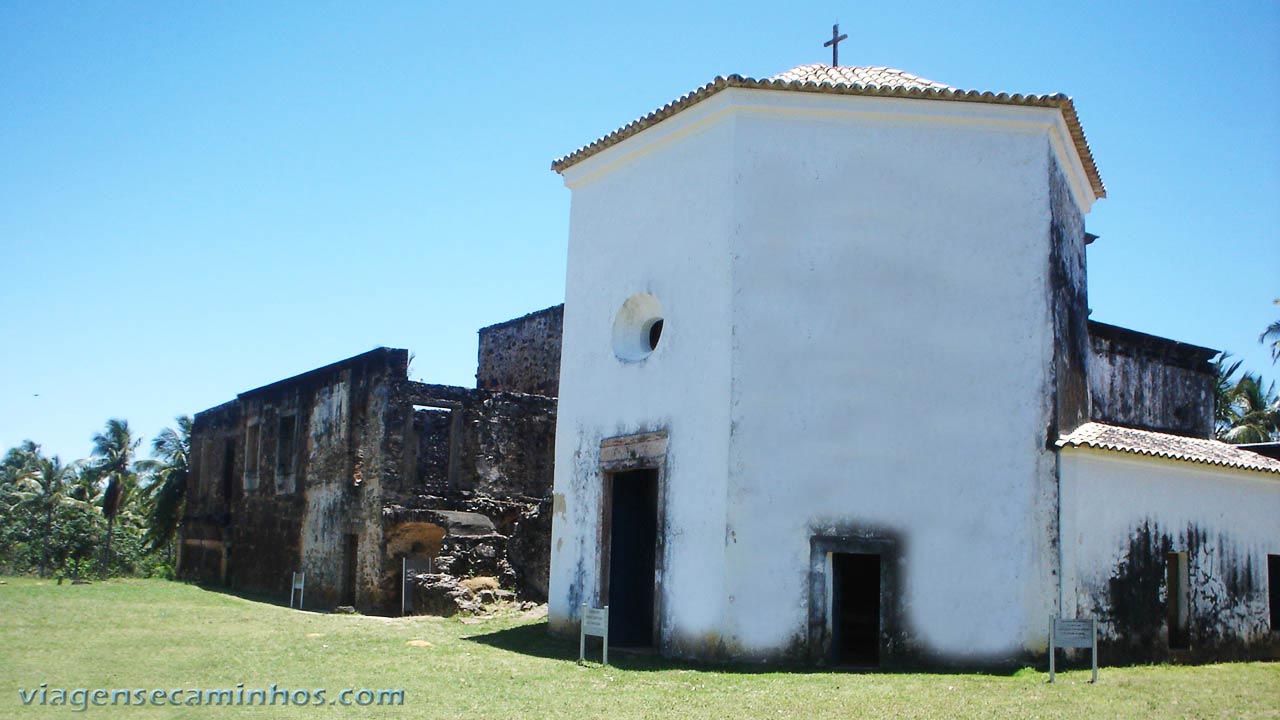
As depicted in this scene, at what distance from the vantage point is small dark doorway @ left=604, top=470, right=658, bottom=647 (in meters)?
15.3

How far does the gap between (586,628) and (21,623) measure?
9.51 meters

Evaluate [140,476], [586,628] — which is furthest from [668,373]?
[140,476]

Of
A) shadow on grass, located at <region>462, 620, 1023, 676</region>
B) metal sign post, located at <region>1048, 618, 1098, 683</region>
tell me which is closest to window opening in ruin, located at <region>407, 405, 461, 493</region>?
shadow on grass, located at <region>462, 620, 1023, 676</region>

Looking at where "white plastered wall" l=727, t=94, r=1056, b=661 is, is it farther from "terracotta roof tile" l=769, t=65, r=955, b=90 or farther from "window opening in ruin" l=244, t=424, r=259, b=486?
"window opening in ruin" l=244, t=424, r=259, b=486

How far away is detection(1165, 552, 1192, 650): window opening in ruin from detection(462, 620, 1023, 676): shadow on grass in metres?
3.34

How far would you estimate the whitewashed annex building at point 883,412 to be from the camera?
13.1 metres

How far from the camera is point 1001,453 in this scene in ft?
43.9

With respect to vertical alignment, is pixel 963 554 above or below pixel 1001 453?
below

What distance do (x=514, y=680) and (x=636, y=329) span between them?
5.78m

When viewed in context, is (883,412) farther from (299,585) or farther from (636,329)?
(299,585)

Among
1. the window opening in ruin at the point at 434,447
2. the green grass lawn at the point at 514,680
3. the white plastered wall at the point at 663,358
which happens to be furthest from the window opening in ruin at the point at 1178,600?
the window opening in ruin at the point at 434,447

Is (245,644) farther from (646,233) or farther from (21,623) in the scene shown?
(646,233)

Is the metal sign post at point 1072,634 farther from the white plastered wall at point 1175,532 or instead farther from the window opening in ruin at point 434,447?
the window opening in ruin at point 434,447

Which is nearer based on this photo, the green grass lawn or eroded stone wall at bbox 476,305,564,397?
the green grass lawn
